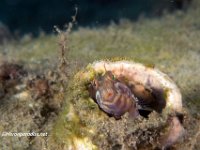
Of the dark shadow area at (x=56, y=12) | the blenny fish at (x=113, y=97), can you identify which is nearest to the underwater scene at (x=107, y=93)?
the blenny fish at (x=113, y=97)

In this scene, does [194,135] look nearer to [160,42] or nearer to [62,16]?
[160,42]

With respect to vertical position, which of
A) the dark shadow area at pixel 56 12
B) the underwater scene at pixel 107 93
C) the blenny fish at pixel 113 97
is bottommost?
the dark shadow area at pixel 56 12

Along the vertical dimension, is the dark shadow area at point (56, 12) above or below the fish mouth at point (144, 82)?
below

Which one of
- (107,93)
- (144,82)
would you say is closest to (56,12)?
(144,82)

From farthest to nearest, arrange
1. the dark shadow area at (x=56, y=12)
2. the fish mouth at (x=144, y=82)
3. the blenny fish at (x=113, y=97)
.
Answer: the dark shadow area at (x=56, y=12) → the fish mouth at (x=144, y=82) → the blenny fish at (x=113, y=97)

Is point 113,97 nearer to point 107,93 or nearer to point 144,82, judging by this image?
point 107,93

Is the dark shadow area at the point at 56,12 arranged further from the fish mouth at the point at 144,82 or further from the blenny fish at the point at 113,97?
the blenny fish at the point at 113,97

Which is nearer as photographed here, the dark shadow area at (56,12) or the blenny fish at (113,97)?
the blenny fish at (113,97)


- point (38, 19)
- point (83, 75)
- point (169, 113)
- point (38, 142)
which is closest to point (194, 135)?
point (169, 113)
